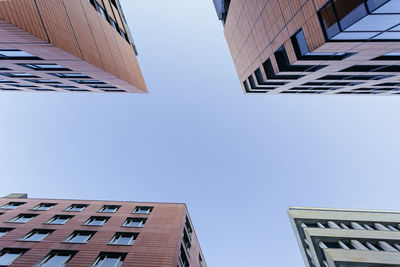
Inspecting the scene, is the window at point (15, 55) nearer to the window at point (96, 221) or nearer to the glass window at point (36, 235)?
the glass window at point (36, 235)

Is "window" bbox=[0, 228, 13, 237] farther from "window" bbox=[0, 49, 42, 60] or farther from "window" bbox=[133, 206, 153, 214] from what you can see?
"window" bbox=[0, 49, 42, 60]

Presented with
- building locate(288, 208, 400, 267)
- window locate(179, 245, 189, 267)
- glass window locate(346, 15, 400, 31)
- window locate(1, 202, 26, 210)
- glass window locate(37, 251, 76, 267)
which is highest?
glass window locate(346, 15, 400, 31)

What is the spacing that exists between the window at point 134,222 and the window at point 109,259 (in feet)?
14.2

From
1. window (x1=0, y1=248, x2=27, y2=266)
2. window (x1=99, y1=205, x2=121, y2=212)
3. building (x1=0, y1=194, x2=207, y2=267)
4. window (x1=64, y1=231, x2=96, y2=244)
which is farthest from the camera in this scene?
window (x1=99, y1=205, x2=121, y2=212)

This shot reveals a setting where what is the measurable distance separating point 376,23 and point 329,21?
2109 mm

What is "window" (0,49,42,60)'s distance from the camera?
11311mm

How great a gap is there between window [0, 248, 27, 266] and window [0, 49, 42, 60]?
16.2 metres

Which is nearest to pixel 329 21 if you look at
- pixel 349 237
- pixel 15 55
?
pixel 15 55

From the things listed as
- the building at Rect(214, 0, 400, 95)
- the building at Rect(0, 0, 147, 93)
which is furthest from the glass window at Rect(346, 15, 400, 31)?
the building at Rect(0, 0, 147, 93)

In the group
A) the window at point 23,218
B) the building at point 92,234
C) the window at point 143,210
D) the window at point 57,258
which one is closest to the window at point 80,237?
the building at point 92,234

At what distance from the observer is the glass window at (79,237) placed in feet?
60.6

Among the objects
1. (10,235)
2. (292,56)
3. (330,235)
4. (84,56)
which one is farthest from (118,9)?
(330,235)

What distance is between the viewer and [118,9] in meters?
26.0

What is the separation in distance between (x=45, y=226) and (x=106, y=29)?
21.8 metres
